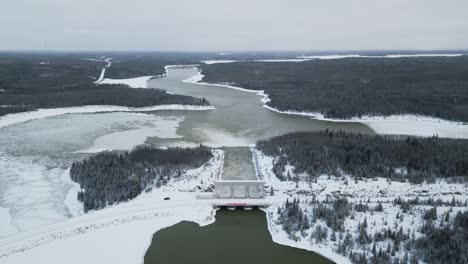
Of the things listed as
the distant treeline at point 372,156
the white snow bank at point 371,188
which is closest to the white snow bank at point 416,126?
the distant treeline at point 372,156

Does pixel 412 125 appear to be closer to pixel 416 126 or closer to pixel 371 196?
pixel 416 126

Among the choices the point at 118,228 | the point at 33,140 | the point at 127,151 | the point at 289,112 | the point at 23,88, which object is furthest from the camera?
the point at 23,88

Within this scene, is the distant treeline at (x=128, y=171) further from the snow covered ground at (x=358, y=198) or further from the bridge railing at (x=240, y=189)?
the snow covered ground at (x=358, y=198)

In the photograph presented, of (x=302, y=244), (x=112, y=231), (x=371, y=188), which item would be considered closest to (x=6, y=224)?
(x=112, y=231)

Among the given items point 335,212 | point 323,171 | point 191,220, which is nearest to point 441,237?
point 335,212

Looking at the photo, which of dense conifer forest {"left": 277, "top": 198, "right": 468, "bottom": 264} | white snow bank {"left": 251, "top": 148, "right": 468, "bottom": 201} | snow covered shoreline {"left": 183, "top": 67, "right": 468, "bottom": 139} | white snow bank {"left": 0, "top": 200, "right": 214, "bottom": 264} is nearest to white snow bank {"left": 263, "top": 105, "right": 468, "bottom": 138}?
snow covered shoreline {"left": 183, "top": 67, "right": 468, "bottom": 139}

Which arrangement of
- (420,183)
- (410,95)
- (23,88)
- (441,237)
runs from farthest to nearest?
(23,88)
(410,95)
(420,183)
(441,237)

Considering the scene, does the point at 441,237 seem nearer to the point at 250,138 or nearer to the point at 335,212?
the point at 335,212

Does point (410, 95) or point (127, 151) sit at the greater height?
point (410, 95)

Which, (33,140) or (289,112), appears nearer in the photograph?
(33,140)
